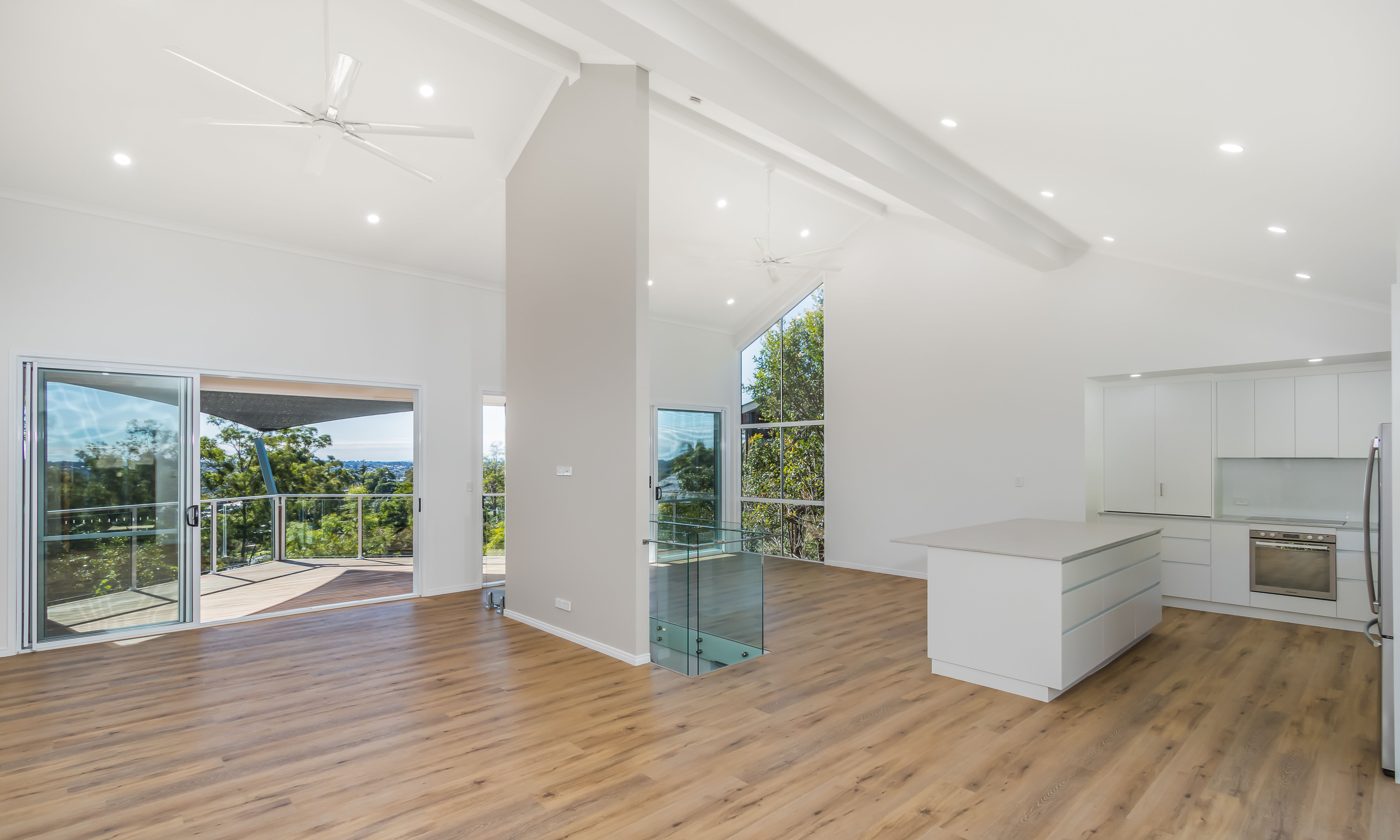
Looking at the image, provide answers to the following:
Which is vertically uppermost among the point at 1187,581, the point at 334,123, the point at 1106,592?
the point at 334,123

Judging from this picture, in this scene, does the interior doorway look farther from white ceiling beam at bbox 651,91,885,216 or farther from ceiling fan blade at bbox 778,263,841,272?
white ceiling beam at bbox 651,91,885,216

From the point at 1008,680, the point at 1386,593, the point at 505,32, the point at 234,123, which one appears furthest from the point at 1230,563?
the point at 234,123

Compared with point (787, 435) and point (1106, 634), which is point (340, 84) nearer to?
point (1106, 634)

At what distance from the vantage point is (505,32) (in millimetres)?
4379

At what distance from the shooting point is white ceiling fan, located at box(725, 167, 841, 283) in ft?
21.3

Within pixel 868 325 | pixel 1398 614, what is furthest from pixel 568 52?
pixel 1398 614

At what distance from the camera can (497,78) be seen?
192 inches

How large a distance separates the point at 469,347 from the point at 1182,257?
20.7 ft

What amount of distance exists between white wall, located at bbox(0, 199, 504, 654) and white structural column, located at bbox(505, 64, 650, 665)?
131cm

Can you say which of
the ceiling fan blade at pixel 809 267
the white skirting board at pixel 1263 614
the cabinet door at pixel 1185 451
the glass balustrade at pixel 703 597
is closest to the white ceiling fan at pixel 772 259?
the ceiling fan blade at pixel 809 267

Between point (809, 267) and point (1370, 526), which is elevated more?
point (809, 267)

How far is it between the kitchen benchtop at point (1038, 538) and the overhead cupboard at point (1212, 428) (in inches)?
44.3

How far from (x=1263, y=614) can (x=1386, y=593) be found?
307 cm

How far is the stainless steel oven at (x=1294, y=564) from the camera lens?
5215 mm
